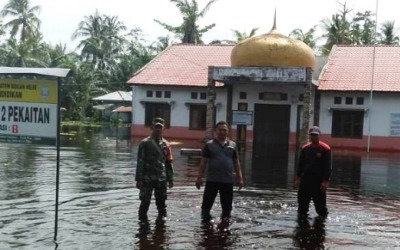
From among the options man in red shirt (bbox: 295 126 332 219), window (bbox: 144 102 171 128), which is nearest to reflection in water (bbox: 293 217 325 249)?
man in red shirt (bbox: 295 126 332 219)

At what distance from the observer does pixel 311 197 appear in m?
9.91

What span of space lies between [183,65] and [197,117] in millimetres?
3669

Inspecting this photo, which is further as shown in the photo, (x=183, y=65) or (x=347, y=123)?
(x=183, y=65)

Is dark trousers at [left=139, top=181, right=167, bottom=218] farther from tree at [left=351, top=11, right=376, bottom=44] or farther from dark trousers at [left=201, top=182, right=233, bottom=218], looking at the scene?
tree at [left=351, top=11, right=376, bottom=44]

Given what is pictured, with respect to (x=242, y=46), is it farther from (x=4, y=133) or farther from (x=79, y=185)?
(x=4, y=133)

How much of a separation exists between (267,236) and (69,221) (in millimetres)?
2922

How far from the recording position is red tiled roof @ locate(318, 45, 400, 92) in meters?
31.7

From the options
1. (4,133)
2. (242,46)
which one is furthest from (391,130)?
(4,133)

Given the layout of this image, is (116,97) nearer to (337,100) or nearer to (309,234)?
(337,100)

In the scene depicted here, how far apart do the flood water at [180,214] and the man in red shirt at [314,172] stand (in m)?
0.36

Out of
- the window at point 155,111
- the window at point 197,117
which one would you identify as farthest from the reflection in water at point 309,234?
the window at point 155,111

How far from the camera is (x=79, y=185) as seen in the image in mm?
13219

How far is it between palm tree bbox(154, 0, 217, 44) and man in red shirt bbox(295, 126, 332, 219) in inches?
1553

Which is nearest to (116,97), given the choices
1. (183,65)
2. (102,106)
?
(102,106)
